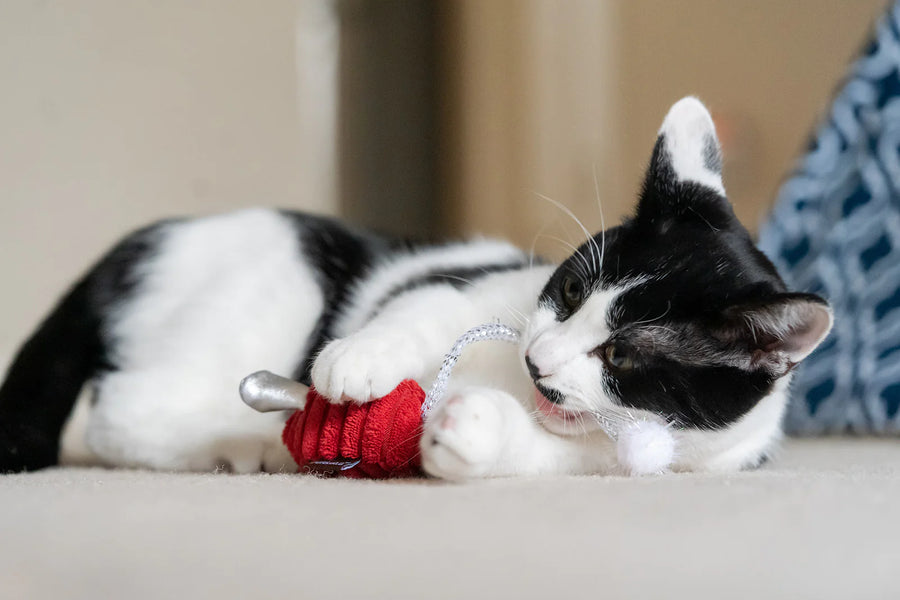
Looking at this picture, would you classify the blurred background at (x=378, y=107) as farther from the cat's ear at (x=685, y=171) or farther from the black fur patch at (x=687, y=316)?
the black fur patch at (x=687, y=316)

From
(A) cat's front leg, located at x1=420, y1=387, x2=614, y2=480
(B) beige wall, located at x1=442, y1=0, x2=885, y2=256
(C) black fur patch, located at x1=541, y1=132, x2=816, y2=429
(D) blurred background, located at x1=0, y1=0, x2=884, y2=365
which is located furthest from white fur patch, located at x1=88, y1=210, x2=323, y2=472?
(D) blurred background, located at x1=0, y1=0, x2=884, y2=365

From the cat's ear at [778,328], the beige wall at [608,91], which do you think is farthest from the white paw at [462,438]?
the beige wall at [608,91]

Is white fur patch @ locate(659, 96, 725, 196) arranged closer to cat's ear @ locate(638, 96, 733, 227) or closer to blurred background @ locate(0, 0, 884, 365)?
cat's ear @ locate(638, 96, 733, 227)

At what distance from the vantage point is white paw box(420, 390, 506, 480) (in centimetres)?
75

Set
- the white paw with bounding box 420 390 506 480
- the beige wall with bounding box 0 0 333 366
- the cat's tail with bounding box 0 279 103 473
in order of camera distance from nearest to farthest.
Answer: the white paw with bounding box 420 390 506 480 < the cat's tail with bounding box 0 279 103 473 < the beige wall with bounding box 0 0 333 366

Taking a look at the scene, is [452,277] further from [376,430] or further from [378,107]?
[378,107]

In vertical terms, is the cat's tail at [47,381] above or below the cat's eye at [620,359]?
below

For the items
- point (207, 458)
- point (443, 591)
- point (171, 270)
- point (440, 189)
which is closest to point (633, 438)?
point (443, 591)

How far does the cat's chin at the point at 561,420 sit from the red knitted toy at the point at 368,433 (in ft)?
0.56

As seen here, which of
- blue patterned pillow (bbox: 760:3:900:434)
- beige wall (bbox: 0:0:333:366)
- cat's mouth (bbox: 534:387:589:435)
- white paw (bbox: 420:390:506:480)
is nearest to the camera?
white paw (bbox: 420:390:506:480)

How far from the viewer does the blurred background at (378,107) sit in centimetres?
214

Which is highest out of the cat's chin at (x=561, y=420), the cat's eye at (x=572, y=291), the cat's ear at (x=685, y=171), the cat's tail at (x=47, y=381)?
the cat's ear at (x=685, y=171)

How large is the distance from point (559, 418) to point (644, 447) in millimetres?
114

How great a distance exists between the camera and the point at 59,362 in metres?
1.20
